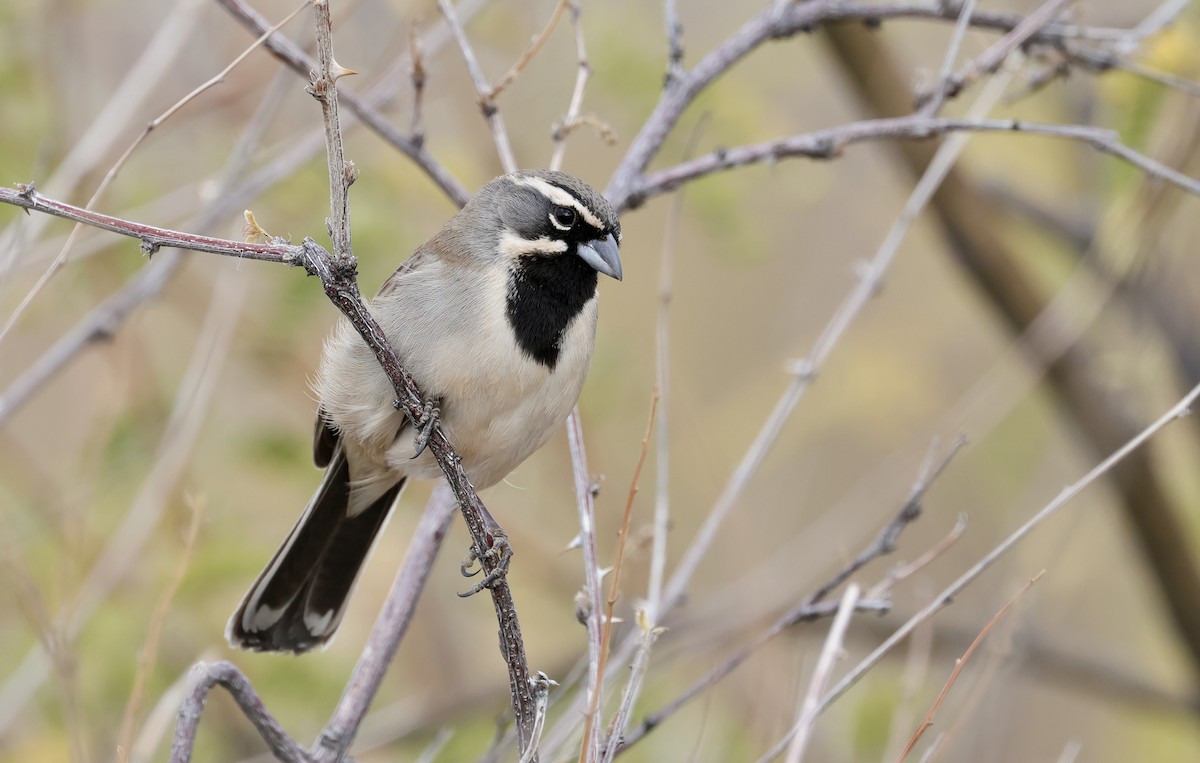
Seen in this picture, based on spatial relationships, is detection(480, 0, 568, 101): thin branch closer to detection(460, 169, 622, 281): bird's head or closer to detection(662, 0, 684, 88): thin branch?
detection(460, 169, 622, 281): bird's head

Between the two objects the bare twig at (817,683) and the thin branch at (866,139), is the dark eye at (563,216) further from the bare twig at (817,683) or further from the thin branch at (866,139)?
the bare twig at (817,683)

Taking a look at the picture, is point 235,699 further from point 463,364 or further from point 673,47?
point 673,47

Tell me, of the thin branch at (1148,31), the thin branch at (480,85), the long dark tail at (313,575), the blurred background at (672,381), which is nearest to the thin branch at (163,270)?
the blurred background at (672,381)

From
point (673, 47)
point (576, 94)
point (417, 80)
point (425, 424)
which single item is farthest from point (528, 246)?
point (425, 424)

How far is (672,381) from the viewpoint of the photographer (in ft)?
20.7

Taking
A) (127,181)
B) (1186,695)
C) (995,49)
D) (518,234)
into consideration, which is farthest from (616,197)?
(1186,695)

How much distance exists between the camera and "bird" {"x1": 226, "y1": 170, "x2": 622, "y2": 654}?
3.08 m

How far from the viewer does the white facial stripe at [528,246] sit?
3.29m

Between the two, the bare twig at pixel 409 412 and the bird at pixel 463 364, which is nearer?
the bare twig at pixel 409 412

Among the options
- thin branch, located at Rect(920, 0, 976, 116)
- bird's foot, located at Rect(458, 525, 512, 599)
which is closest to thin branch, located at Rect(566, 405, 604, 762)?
bird's foot, located at Rect(458, 525, 512, 599)

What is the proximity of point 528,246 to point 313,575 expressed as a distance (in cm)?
117

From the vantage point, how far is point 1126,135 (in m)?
4.50

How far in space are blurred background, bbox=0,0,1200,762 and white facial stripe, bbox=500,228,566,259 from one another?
0.33 meters

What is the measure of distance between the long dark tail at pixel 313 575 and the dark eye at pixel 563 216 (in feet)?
3.16
